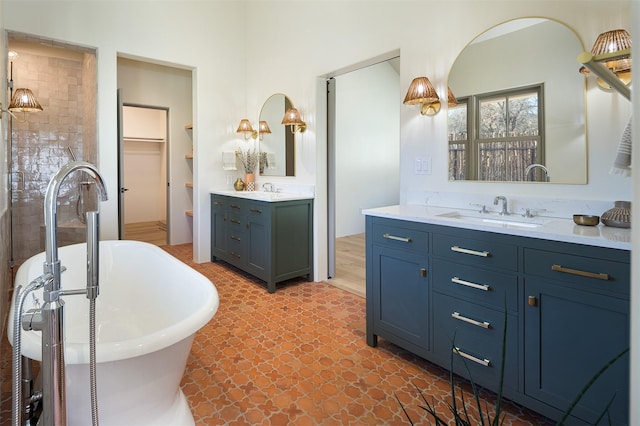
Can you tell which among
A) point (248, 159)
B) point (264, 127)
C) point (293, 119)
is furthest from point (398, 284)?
point (248, 159)

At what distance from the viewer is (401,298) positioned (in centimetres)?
220

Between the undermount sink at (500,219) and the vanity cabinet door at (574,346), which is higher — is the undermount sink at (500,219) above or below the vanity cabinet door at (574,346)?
above

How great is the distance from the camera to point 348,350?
236cm

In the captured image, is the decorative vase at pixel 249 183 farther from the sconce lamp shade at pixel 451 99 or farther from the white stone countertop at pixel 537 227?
the sconce lamp shade at pixel 451 99

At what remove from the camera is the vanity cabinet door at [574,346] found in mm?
1395

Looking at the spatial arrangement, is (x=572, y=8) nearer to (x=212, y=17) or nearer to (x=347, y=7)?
(x=347, y=7)

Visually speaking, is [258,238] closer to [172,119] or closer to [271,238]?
[271,238]

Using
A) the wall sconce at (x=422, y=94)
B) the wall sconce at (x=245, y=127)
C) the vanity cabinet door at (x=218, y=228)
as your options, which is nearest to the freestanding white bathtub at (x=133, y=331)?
the vanity cabinet door at (x=218, y=228)

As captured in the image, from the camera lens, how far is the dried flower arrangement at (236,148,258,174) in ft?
15.2

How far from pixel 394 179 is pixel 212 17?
13.3 feet

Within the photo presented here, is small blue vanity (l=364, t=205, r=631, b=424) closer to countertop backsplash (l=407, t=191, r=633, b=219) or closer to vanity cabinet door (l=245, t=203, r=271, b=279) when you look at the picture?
countertop backsplash (l=407, t=191, r=633, b=219)

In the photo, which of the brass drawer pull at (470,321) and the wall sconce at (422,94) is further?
Answer: the wall sconce at (422,94)

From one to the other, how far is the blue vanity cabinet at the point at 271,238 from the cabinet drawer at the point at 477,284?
1794mm

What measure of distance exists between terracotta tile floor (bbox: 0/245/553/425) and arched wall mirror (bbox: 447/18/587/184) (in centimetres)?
134
